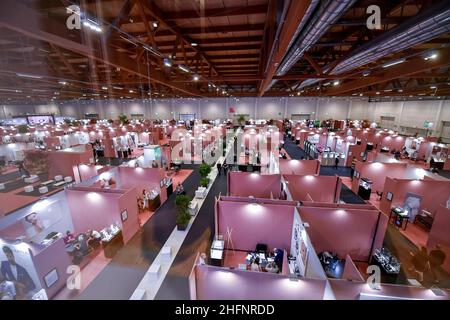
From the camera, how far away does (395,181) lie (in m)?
8.49

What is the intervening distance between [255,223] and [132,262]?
158 inches

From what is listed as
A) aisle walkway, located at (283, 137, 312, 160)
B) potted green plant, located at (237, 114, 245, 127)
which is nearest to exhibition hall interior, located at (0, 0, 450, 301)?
aisle walkway, located at (283, 137, 312, 160)

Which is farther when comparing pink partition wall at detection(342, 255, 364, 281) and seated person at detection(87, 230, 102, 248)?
seated person at detection(87, 230, 102, 248)

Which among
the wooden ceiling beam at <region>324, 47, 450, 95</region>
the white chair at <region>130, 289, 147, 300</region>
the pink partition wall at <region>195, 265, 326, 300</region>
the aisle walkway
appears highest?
the wooden ceiling beam at <region>324, 47, 450, 95</region>

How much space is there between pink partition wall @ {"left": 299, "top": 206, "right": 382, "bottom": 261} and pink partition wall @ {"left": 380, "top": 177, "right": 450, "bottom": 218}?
12.5 ft

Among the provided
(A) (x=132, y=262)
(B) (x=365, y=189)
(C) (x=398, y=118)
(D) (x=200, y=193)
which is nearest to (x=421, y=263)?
(B) (x=365, y=189)

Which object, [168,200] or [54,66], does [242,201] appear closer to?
[168,200]

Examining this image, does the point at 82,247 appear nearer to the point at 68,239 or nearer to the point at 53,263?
the point at 68,239

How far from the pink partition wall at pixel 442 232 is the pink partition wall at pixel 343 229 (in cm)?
211

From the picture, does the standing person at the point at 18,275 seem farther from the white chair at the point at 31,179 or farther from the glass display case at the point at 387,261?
the white chair at the point at 31,179

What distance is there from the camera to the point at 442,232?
6285mm

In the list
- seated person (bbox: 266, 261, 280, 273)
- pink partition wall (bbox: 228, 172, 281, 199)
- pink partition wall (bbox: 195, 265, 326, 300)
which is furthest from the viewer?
pink partition wall (bbox: 228, 172, 281, 199)

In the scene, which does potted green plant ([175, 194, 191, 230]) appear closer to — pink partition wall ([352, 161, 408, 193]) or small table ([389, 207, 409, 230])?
small table ([389, 207, 409, 230])

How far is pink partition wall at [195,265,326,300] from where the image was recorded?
3.78m
